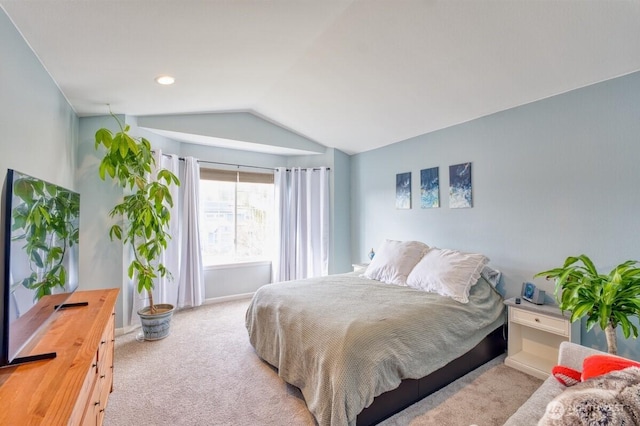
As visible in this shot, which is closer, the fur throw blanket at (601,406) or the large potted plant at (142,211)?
the fur throw blanket at (601,406)

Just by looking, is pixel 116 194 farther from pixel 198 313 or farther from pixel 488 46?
pixel 488 46

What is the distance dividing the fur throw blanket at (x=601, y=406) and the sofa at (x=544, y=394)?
39 centimetres

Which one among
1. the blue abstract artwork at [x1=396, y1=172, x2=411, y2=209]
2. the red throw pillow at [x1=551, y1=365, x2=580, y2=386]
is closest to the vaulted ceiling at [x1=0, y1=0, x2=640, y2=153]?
the blue abstract artwork at [x1=396, y1=172, x2=411, y2=209]

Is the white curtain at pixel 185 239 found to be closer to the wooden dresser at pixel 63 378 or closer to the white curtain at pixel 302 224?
the white curtain at pixel 302 224

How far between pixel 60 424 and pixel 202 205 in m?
3.57

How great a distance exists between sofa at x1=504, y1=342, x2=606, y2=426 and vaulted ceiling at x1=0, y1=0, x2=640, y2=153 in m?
1.92

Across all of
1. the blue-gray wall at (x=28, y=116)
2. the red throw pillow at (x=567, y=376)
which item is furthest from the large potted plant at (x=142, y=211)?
the red throw pillow at (x=567, y=376)

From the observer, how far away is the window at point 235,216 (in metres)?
4.24

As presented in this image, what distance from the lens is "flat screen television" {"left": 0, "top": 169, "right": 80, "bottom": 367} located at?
1.16 meters

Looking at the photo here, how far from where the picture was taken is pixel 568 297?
178cm

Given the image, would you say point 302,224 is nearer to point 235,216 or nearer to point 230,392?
point 235,216

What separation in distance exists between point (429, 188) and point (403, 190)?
1.27 feet

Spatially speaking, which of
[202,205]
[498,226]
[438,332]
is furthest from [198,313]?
[498,226]

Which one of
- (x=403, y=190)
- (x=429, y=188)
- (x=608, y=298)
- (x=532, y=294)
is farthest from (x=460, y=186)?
(x=608, y=298)
